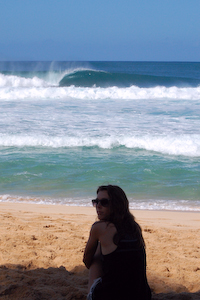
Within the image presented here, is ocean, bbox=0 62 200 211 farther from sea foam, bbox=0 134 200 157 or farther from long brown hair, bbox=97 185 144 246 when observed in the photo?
long brown hair, bbox=97 185 144 246

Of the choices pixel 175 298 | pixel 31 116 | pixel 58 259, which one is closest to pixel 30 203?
pixel 58 259

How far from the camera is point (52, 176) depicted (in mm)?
7652


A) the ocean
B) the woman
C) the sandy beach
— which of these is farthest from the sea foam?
the woman

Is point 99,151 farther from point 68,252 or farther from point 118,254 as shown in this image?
Answer: point 118,254

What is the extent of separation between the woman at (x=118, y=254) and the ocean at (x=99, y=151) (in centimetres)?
382

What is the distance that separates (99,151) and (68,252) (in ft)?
19.9

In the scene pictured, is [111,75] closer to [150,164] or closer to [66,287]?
[150,164]

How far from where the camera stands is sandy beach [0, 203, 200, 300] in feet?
9.32

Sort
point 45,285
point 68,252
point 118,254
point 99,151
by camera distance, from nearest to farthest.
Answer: point 118,254 < point 45,285 < point 68,252 < point 99,151

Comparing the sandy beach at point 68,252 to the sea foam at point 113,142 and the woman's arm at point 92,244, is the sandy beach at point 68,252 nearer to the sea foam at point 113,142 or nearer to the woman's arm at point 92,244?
the woman's arm at point 92,244

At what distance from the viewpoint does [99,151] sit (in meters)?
9.66

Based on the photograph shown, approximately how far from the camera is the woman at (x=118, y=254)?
7.24ft

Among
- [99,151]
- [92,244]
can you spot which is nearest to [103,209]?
[92,244]

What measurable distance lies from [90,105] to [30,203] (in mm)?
11854
